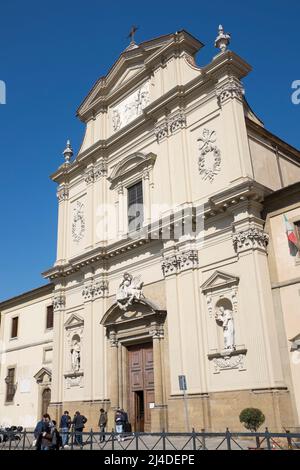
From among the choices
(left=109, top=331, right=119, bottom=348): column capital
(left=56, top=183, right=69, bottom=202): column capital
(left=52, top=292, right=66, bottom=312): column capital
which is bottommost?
(left=109, top=331, right=119, bottom=348): column capital

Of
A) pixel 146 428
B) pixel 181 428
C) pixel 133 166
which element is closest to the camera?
pixel 181 428

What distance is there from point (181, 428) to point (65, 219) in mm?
16114

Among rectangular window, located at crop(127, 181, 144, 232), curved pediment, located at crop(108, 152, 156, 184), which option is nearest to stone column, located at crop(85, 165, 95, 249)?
curved pediment, located at crop(108, 152, 156, 184)

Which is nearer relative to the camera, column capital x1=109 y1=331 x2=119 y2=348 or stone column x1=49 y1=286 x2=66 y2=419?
column capital x1=109 y1=331 x2=119 y2=348

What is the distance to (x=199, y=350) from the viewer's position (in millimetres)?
18609

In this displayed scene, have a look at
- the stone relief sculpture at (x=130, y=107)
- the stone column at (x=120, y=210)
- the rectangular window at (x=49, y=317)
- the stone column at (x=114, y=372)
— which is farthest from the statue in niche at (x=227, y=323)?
the rectangular window at (x=49, y=317)

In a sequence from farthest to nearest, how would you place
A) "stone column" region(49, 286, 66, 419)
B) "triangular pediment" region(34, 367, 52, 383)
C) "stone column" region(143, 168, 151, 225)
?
"triangular pediment" region(34, 367, 52, 383)
"stone column" region(49, 286, 66, 419)
"stone column" region(143, 168, 151, 225)


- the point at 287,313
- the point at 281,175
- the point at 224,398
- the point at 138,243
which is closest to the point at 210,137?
the point at 281,175

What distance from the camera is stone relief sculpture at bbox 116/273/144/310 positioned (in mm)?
22125

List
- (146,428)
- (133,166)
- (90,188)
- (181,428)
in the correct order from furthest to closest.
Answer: (90,188) < (133,166) < (146,428) < (181,428)

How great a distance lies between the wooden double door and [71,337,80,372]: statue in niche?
397 cm

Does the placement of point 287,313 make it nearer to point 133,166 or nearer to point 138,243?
point 138,243

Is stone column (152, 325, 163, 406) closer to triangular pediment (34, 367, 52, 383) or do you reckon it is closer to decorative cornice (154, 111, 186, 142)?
decorative cornice (154, 111, 186, 142)

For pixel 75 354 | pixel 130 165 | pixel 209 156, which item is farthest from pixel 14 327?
pixel 209 156
